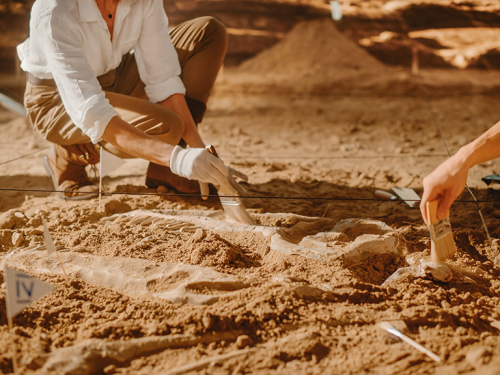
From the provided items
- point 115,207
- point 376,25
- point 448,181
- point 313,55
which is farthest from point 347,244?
point 376,25

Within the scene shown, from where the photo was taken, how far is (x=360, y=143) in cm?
343

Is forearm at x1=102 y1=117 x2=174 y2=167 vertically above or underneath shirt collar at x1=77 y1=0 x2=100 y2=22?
underneath

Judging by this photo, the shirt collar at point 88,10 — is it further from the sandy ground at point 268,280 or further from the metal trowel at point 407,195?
the metal trowel at point 407,195

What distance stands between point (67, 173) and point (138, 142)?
0.88m

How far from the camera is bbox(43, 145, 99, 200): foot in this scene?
8.04 ft

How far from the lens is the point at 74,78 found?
5.90ft

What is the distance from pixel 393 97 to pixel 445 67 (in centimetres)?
137

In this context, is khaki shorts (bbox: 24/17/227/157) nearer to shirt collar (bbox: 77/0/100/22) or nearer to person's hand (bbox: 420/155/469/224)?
shirt collar (bbox: 77/0/100/22)

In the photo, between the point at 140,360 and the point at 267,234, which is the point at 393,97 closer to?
the point at 267,234

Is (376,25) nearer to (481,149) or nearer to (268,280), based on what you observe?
(481,149)

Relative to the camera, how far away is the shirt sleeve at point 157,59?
2158 millimetres

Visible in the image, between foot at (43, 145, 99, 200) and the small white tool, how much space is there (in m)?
1.61

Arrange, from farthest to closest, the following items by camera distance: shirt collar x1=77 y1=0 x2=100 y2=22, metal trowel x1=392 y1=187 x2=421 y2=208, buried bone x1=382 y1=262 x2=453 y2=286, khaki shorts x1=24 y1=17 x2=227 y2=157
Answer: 1. metal trowel x1=392 y1=187 x2=421 y2=208
2. khaki shorts x1=24 y1=17 x2=227 y2=157
3. shirt collar x1=77 y1=0 x2=100 y2=22
4. buried bone x1=382 y1=262 x2=453 y2=286

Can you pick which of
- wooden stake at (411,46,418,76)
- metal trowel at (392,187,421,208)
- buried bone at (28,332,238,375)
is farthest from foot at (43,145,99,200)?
wooden stake at (411,46,418,76)
